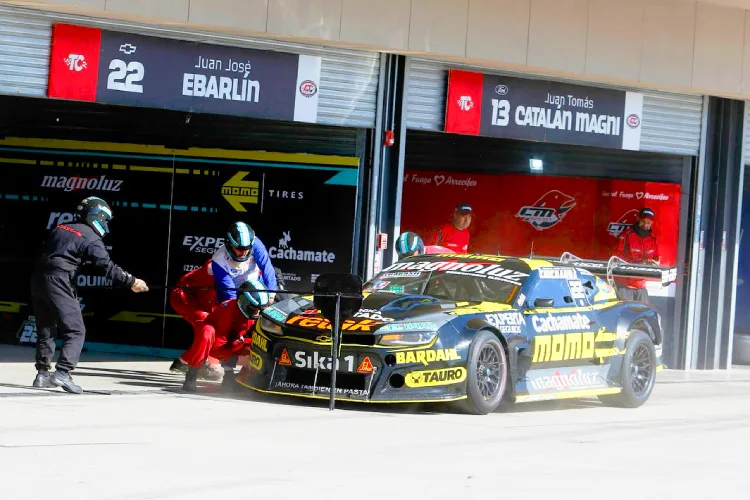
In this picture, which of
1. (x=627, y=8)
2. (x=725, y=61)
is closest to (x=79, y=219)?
(x=627, y=8)

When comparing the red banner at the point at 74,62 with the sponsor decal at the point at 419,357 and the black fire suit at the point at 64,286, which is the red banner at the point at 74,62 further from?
the sponsor decal at the point at 419,357

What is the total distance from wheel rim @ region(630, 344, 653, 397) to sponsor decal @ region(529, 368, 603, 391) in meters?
0.60

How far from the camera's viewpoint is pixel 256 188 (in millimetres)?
16125

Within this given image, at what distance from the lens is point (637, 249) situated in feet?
61.1

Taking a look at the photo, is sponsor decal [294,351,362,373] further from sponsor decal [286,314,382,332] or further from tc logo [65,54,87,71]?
tc logo [65,54,87,71]

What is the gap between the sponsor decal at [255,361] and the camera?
1136 centimetres

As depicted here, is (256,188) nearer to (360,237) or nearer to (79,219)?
(360,237)

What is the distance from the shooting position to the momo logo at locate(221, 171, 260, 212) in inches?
635

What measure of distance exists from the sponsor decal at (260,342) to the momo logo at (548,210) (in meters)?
9.41

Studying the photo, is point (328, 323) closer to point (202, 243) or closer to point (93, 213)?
point (93, 213)

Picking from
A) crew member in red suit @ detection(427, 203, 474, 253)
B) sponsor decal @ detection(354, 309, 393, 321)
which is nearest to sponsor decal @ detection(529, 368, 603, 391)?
sponsor decal @ detection(354, 309, 393, 321)

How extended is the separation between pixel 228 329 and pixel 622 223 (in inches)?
351

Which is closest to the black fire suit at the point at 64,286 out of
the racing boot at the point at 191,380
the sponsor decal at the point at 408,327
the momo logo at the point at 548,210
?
the racing boot at the point at 191,380

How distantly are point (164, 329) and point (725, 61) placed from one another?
8.49 metres
